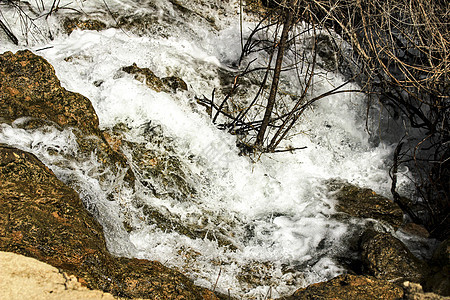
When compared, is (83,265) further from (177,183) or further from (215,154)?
(215,154)

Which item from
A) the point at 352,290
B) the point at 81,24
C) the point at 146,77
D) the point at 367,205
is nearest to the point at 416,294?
the point at 352,290

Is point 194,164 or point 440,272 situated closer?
point 440,272

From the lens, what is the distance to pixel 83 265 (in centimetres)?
211

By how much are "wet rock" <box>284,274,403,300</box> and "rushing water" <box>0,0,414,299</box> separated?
407mm

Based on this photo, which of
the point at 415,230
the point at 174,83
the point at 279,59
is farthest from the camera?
the point at 174,83

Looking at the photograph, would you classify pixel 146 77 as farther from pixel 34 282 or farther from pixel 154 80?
pixel 34 282

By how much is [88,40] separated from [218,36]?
2008mm

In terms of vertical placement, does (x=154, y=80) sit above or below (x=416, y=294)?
above

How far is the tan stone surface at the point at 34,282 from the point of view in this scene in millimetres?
1805

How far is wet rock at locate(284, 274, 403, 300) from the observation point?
239cm

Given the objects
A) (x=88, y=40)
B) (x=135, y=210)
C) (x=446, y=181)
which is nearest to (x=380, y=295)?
(x=135, y=210)

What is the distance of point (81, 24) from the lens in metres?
5.38

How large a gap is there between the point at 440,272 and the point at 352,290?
4.57ft

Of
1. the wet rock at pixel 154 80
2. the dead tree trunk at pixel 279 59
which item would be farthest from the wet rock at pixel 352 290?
the wet rock at pixel 154 80
